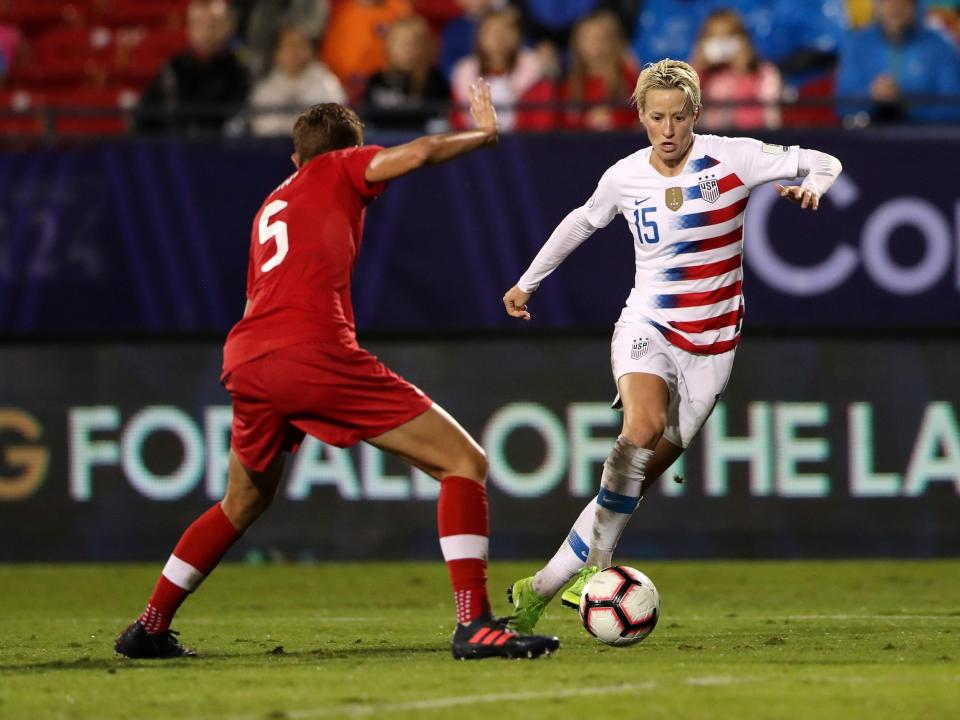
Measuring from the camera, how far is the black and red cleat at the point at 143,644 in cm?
629

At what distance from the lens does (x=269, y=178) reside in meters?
10.7

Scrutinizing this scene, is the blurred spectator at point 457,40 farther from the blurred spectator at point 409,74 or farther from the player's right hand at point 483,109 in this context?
the player's right hand at point 483,109

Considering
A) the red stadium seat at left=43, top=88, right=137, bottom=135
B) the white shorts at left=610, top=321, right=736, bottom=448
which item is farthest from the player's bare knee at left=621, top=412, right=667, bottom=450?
the red stadium seat at left=43, top=88, right=137, bottom=135

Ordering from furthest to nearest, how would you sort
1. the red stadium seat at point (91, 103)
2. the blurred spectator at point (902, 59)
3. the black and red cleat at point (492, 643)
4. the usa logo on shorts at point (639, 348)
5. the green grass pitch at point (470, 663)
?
1. the red stadium seat at point (91, 103)
2. the blurred spectator at point (902, 59)
3. the usa logo on shorts at point (639, 348)
4. the black and red cleat at point (492, 643)
5. the green grass pitch at point (470, 663)

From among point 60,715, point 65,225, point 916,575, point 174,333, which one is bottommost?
point 916,575

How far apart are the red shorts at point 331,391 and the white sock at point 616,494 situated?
3.10 ft

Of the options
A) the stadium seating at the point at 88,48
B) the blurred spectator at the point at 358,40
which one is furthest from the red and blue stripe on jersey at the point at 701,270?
the stadium seating at the point at 88,48

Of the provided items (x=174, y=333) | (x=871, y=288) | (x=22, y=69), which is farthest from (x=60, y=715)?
(x=22, y=69)

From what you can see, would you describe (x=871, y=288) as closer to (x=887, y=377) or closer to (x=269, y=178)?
(x=887, y=377)

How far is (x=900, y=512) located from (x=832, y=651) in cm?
428

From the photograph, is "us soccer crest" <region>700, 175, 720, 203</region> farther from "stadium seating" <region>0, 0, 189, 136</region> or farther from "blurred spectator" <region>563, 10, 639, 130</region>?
"stadium seating" <region>0, 0, 189, 136</region>

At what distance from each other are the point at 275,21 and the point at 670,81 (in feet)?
22.8

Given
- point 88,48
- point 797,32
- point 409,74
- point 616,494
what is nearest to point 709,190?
point 616,494

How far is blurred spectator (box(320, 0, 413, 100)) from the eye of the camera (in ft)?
43.1
